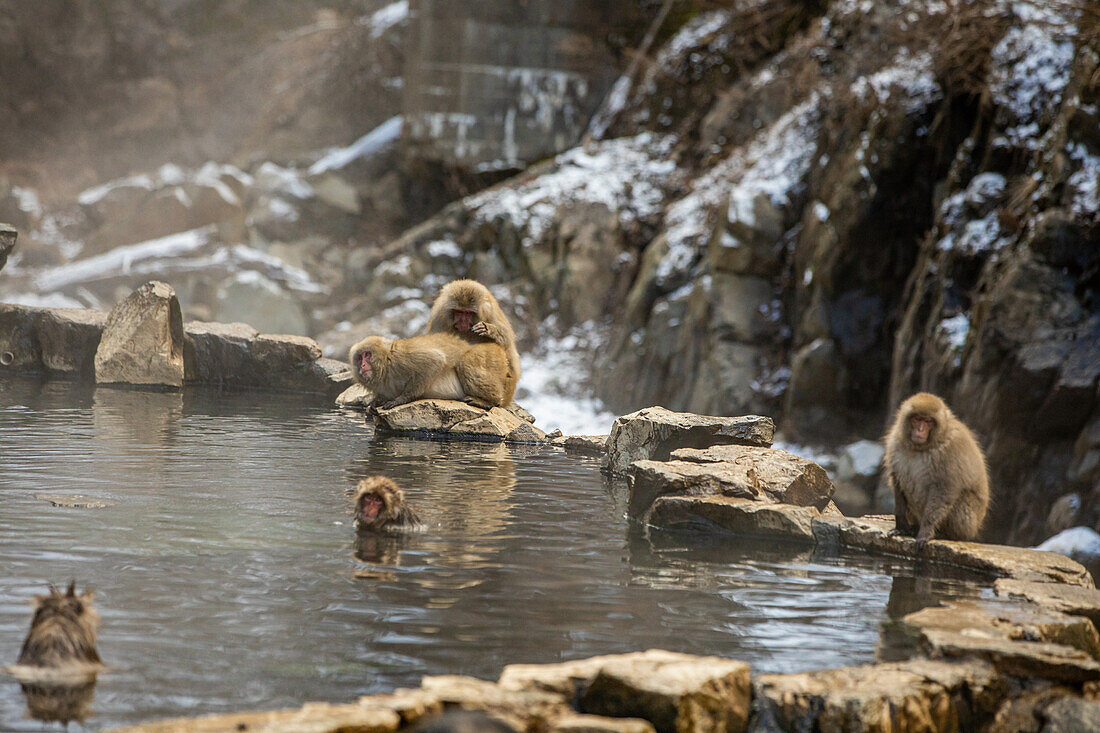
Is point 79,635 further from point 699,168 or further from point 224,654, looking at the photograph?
point 699,168

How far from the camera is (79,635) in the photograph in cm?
278

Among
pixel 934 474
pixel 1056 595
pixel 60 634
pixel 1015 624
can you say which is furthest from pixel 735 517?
pixel 60 634

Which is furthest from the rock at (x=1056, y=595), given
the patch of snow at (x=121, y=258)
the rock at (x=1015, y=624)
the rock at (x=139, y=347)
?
the patch of snow at (x=121, y=258)

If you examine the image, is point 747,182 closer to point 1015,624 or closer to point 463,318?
point 463,318

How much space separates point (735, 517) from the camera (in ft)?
15.9

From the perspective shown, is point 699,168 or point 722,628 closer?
point 722,628

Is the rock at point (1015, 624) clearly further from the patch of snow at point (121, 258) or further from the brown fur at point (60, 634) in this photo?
the patch of snow at point (121, 258)

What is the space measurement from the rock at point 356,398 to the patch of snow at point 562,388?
16.3ft

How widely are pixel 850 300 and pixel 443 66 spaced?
374 inches

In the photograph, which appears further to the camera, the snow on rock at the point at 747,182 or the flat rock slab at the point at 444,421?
the snow on rock at the point at 747,182

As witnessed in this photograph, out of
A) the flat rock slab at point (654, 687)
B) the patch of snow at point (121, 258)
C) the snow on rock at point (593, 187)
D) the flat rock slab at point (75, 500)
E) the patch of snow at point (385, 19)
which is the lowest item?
the flat rock slab at point (654, 687)

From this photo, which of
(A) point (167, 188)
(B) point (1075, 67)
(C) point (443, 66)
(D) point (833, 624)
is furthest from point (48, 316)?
(A) point (167, 188)

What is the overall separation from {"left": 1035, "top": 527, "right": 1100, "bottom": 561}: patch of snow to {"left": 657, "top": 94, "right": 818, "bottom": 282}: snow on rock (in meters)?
6.52

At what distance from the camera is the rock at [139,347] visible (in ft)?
28.1
